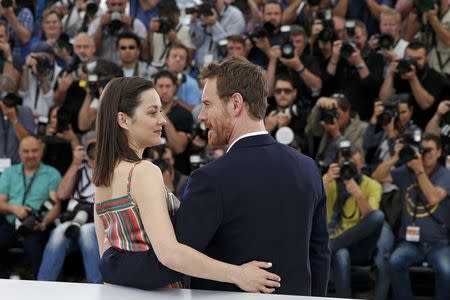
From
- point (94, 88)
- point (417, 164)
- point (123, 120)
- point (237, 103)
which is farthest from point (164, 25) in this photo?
point (237, 103)

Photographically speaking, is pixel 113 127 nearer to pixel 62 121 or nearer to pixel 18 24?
pixel 62 121

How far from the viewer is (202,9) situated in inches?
260

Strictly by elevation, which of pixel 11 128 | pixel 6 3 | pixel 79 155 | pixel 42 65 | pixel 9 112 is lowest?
pixel 79 155

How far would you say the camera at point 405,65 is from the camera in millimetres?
5730

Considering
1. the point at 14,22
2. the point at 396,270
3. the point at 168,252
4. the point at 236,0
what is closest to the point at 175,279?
the point at 168,252

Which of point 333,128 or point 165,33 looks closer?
point 333,128

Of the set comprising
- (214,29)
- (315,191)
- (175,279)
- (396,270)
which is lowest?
(396,270)

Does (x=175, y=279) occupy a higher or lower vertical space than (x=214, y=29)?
lower

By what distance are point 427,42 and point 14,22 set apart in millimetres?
3377

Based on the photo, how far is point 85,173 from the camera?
18.6ft

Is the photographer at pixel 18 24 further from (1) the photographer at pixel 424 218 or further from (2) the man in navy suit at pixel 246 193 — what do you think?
(2) the man in navy suit at pixel 246 193

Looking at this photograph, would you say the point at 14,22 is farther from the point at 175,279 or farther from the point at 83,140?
the point at 175,279

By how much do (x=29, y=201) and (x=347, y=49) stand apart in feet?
8.15

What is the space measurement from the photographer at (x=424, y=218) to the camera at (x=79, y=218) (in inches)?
78.0
